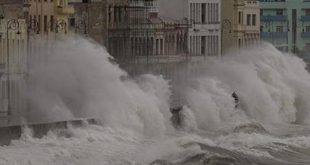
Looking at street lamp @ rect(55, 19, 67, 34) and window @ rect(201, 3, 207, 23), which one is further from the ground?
window @ rect(201, 3, 207, 23)

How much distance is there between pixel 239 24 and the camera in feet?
214

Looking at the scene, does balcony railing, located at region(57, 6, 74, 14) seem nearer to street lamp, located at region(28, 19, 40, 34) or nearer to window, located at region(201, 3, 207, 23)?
street lamp, located at region(28, 19, 40, 34)

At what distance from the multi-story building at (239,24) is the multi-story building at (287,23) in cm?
1543

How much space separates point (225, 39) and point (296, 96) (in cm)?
642

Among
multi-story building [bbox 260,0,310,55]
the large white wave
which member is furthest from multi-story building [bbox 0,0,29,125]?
multi-story building [bbox 260,0,310,55]

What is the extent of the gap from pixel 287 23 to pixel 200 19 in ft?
91.6

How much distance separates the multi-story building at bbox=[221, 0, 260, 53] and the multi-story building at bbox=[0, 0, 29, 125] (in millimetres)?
25577

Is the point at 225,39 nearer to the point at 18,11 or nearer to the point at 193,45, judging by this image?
the point at 193,45

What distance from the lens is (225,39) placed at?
6341 centimetres

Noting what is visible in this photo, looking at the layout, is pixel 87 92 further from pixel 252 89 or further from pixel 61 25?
pixel 252 89

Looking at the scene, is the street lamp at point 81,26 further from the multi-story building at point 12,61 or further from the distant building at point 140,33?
the multi-story building at point 12,61

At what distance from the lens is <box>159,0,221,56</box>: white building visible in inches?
2281

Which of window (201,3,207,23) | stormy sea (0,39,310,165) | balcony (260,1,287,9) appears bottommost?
stormy sea (0,39,310,165)

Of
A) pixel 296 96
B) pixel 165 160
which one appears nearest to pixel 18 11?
pixel 165 160
